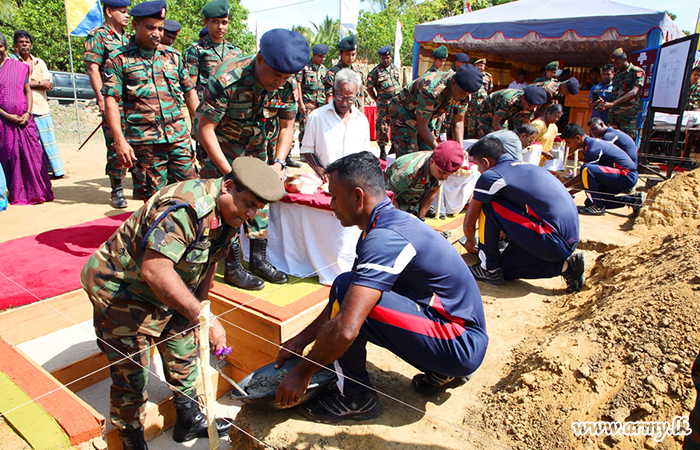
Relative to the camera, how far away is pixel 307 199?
10.6 feet

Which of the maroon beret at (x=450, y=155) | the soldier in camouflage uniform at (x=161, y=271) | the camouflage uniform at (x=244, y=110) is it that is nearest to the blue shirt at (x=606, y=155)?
the maroon beret at (x=450, y=155)

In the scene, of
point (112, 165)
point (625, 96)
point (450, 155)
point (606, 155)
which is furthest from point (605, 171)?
point (112, 165)

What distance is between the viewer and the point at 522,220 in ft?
12.1

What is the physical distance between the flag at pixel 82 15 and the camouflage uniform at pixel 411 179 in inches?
215

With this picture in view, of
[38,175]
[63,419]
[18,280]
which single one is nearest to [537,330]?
[63,419]

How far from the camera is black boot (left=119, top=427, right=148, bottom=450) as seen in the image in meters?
2.21

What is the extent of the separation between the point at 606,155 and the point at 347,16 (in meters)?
8.31

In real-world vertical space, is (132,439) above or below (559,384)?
below


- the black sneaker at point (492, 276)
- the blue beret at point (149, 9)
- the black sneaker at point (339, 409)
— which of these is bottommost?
the black sneaker at point (492, 276)

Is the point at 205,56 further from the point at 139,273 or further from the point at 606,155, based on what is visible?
the point at 606,155

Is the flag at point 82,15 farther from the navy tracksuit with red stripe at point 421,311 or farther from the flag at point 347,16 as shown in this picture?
the navy tracksuit with red stripe at point 421,311

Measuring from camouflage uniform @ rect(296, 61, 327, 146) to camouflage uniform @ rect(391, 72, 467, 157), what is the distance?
298 centimetres

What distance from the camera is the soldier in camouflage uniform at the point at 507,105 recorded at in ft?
22.5
